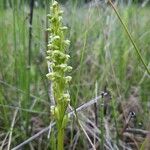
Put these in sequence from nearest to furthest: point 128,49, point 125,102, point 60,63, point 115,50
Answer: point 60,63, point 125,102, point 128,49, point 115,50

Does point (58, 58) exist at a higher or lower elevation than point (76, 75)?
higher

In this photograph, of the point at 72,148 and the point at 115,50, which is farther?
the point at 115,50

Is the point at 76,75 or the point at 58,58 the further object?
the point at 76,75

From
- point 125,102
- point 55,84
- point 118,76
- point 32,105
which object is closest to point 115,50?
point 118,76

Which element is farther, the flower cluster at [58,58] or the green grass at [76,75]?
the green grass at [76,75]

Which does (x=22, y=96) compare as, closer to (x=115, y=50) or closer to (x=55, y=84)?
(x=55, y=84)

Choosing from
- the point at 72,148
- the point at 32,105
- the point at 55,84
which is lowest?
the point at 72,148

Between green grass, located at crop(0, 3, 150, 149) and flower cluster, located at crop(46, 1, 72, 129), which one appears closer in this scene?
flower cluster, located at crop(46, 1, 72, 129)

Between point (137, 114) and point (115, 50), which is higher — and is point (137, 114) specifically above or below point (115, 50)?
below
